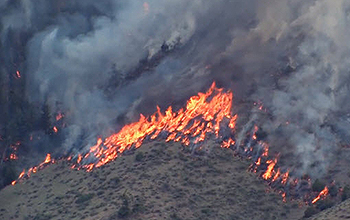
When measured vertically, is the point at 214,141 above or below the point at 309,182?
above

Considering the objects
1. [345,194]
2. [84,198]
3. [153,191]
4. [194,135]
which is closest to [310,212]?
[345,194]

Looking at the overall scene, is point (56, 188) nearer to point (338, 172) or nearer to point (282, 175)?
point (282, 175)

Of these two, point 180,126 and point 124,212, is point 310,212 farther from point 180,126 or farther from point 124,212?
point 180,126

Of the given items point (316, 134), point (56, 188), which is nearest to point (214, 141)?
point (316, 134)

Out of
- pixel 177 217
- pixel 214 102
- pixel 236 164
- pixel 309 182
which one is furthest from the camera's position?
pixel 214 102

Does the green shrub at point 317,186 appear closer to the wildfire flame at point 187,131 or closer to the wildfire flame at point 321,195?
the wildfire flame at point 321,195

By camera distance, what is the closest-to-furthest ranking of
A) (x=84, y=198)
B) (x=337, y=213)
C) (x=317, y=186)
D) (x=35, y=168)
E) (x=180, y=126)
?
(x=337, y=213)
(x=317, y=186)
(x=84, y=198)
(x=180, y=126)
(x=35, y=168)

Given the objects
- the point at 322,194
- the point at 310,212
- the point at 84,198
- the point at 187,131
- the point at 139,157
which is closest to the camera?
the point at 310,212

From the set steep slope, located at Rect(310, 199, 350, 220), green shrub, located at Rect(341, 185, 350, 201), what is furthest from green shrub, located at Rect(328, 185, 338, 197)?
steep slope, located at Rect(310, 199, 350, 220)
